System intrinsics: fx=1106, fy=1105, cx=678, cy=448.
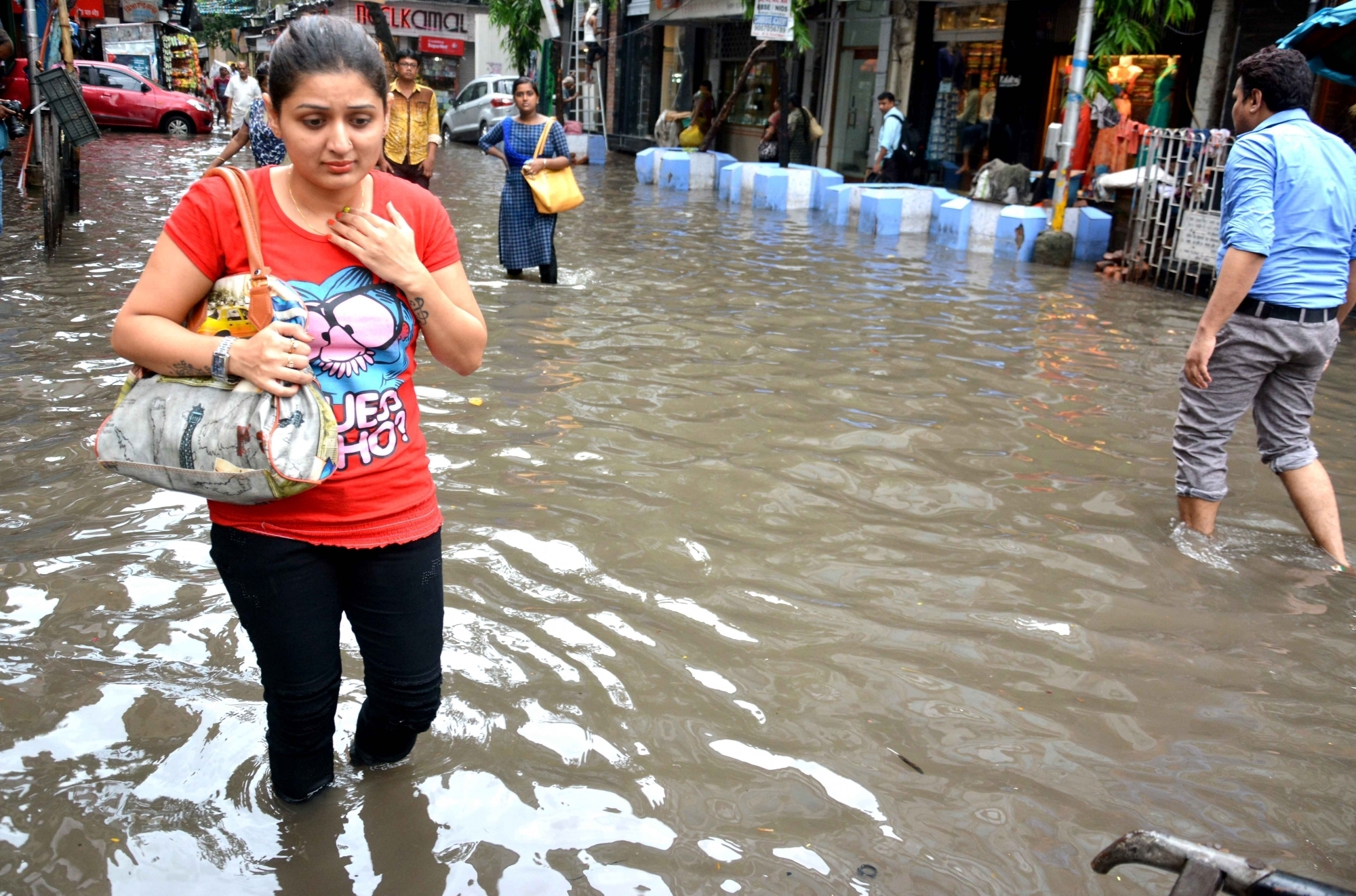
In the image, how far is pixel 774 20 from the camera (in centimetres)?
1712

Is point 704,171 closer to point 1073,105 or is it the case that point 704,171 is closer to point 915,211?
point 915,211

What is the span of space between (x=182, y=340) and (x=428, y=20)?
146 feet

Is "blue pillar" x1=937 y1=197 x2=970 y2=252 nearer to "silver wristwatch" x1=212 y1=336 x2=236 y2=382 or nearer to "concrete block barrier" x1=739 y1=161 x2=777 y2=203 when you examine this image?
"concrete block barrier" x1=739 y1=161 x2=777 y2=203

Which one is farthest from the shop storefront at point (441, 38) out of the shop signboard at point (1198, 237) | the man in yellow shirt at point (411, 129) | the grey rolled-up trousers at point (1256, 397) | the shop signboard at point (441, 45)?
the grey rolled-up trousers at point (1256, 397)

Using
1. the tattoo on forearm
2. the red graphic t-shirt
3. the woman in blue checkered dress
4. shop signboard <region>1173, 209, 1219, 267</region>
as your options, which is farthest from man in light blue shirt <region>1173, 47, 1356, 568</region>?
shop signboard <region>1173, 209, 1219, 267</region>

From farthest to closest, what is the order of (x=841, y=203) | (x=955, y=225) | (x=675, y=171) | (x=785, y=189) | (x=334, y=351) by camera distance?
(x=675, y=171), (x=785, y=189), (x=841, y=203), (x=955, y=225), (x=334, y=351)

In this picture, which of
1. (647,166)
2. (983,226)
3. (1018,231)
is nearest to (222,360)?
(1018,231)

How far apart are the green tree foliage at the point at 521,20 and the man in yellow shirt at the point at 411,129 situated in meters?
23.6

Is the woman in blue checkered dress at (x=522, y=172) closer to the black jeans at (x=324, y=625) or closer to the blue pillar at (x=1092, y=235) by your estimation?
the blue pillar at (x=1092, y=235)

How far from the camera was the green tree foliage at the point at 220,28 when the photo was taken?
5412cm

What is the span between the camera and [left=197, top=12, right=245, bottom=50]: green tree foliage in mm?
54125

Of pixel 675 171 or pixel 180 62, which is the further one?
pixel 180 62

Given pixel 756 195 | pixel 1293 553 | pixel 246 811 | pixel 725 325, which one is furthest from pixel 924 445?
pixel 756 195

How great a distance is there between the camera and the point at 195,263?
2.03 metres
